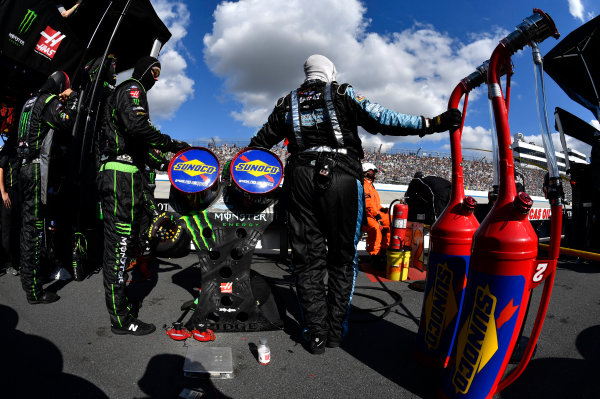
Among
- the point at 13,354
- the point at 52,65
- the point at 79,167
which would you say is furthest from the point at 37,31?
the point at 13,354

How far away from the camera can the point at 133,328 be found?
7.53 feet

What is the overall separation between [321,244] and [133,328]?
1.53 m

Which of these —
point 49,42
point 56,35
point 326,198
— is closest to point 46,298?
point 326,198

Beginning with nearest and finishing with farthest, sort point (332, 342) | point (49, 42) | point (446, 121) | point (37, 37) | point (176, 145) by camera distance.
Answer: point (446, 121) → point (332, 342) → point (176, 145) → point (37, 37) → point (49, 42)

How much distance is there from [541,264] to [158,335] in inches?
95.1

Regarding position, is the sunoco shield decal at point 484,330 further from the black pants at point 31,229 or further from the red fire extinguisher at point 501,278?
the black pants at point 31,229

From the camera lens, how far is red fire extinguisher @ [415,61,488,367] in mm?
1726

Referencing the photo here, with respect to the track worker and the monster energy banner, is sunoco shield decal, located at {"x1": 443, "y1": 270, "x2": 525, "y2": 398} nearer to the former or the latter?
the track worker

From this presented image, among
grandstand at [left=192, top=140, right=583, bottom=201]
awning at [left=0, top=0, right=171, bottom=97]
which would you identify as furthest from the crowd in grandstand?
awning at [left=0, top=0, right=171, bottom=97]

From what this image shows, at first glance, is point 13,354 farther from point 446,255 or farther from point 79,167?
point 446,255

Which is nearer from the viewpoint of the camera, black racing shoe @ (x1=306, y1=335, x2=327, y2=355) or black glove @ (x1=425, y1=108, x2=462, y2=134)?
black glove @ (x1=425, y1=108, x2=462, y2=134)

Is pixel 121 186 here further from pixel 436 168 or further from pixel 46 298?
pixel 436 168

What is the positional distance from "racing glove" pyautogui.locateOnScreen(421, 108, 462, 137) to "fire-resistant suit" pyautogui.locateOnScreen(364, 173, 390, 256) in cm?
260

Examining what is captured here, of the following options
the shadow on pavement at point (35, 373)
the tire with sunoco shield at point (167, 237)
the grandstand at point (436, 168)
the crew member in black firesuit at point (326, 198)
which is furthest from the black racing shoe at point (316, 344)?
the grandstand at point (436, 168)
